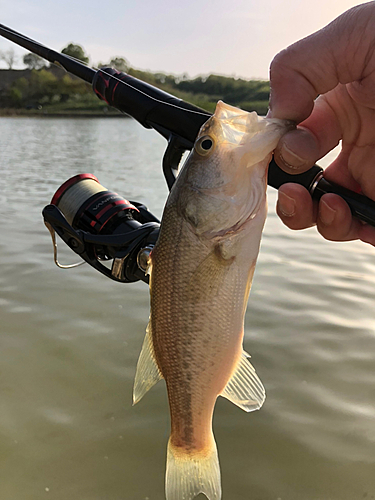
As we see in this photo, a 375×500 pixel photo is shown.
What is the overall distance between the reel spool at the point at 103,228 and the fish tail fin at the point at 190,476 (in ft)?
3.03

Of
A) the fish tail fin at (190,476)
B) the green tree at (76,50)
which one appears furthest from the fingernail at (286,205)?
the green tree at (76,50)

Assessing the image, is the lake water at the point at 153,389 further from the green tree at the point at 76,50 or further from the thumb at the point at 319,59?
the green tree at the point at 76,50

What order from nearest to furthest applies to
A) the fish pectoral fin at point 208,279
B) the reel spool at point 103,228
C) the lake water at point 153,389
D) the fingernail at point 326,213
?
the fish pectoral fin at point 208,279
the fingernail at point 326,213
the reel spool at point 103,228
the lake water at point 153,389

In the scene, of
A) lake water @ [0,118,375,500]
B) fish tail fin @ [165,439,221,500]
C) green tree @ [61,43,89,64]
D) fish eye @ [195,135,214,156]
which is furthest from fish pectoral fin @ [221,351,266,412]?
green tree @ [61,43,89,64]

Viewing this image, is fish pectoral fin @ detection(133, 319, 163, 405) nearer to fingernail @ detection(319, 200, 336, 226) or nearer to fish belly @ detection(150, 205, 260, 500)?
fish belly @ detection(150, 205, 260, 500)

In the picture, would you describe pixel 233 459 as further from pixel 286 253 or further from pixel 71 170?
pixel 71 170

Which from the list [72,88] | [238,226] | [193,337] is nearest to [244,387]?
[193,337]

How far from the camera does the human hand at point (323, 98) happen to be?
1838 millimetres

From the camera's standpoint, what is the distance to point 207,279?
1585 mm

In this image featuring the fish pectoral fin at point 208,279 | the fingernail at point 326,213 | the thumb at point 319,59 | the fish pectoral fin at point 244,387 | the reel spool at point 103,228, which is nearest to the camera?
the fish pectoral fin at point 208,279

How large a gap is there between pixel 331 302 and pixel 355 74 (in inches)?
126

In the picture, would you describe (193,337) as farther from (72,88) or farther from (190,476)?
(72,88)

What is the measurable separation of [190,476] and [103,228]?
1525 millimetres

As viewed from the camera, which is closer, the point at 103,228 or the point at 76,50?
the point at 103,228
